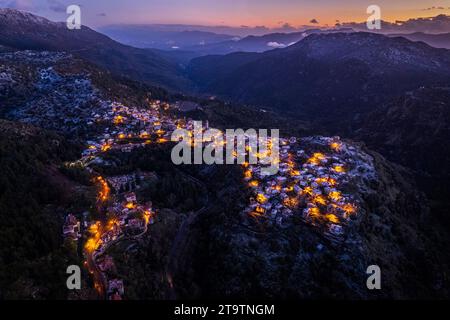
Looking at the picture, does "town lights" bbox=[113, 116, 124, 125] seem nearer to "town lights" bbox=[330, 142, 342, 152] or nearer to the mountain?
"town lights" bbox=[330, 142, 342, 152]

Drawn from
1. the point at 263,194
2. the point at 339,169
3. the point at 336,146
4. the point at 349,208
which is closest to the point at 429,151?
the point at 336,146

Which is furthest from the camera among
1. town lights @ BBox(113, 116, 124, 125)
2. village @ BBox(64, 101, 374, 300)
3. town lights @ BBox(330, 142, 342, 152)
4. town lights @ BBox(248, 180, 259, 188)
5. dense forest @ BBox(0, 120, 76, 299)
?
town lights @ BBox(113, 116, 124, 125)

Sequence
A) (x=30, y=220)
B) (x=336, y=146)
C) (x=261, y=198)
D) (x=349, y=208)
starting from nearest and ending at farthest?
(x=30, y=220) → (x=349, y=208) → (x=261, y=198) → (x=336, y=146)

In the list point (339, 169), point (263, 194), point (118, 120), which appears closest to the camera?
point (263, 194)

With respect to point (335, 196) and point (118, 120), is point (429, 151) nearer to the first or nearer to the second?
point (335, 196)

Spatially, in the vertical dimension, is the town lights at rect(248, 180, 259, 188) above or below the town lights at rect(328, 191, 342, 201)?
above

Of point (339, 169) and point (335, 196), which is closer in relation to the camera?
point (335, 196)

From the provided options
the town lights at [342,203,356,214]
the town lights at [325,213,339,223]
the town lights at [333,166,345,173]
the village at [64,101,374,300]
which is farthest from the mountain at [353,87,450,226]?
the town lights at [325,213,339,223]
